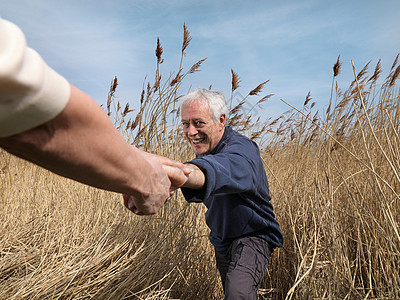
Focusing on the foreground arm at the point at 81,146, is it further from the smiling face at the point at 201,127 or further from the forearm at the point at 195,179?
the smiling face at the point at 201,127

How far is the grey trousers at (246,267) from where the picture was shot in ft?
6.00

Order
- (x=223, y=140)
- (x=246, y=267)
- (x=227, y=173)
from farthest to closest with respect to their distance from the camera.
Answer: (x=223, y=140), (x=246, y=267), (x=227, y=173)

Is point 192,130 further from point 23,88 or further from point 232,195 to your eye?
point 23,88

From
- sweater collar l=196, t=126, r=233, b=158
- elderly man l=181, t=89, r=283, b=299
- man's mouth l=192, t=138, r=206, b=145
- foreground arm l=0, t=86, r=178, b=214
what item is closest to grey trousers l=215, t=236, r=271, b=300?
elderly man l=181, t=89, r=283, b=299

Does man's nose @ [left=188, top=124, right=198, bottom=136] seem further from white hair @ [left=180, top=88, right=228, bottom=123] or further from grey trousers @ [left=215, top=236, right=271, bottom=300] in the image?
grey trousers @ [left=215, top=236, right=271, bottom=300]

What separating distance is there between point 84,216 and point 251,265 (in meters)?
2.08

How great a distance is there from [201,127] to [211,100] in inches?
8.0

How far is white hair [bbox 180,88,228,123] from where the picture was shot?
231cm

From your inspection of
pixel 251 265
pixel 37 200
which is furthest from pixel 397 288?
pixel 37 200

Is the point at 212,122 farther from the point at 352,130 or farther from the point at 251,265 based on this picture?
the point at 352,130

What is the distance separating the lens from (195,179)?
1161mm

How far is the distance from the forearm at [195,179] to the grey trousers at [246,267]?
88 cm

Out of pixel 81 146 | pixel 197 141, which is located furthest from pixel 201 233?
pixel 81 146

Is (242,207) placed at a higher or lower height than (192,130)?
lower
